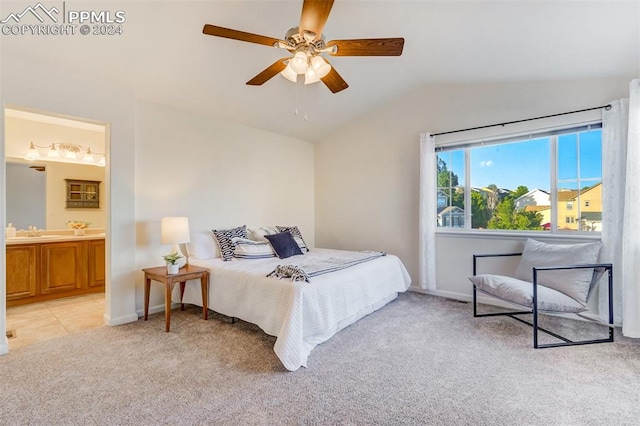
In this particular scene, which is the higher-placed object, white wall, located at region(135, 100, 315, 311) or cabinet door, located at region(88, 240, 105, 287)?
white wall, located at region(135, 100, 315, 311)

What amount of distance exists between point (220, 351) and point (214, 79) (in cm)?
275

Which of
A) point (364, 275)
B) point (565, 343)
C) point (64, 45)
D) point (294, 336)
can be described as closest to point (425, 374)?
point (294, 336)

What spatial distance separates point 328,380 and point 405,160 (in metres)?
3.21

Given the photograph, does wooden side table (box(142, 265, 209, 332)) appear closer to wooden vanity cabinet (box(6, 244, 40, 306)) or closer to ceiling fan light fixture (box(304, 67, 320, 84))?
wooden vanity cabinet (box(6, 244, 40, 306))

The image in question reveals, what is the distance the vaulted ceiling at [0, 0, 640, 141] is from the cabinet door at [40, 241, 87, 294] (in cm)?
241

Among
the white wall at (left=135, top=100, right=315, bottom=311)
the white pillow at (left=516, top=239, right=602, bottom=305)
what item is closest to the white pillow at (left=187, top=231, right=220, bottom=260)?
the white wall at (left=135, top=100, right=315, bottom=311)

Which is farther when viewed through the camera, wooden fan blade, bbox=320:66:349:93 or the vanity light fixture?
the vanity light fixture

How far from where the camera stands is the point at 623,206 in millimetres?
2857

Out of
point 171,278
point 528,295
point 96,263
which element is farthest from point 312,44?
point 96,263

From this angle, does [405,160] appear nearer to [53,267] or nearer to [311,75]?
[311,75]

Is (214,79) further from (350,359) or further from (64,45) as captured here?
(350,359)

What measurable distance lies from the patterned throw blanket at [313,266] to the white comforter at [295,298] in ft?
0.25

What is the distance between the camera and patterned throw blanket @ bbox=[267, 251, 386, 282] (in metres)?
2.64

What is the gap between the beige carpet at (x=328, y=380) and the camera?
67.6 inches
